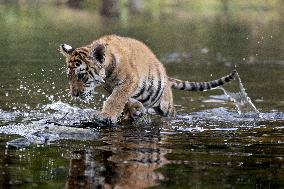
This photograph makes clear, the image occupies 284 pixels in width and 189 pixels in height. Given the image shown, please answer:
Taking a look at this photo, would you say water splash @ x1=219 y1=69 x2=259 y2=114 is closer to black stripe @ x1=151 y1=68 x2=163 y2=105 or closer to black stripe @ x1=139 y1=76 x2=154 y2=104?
black stripe @ x1=151 y1=68 x2=163 y2=105

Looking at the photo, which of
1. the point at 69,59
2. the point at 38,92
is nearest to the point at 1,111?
the point at 69,59

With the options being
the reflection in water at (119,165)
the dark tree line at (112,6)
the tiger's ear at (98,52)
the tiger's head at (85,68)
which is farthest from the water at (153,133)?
the dark tree line at (112,6)

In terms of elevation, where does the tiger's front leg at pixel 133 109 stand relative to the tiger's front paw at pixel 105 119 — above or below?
above

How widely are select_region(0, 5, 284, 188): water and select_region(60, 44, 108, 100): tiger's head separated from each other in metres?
0.41

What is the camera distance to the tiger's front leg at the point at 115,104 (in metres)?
9.14

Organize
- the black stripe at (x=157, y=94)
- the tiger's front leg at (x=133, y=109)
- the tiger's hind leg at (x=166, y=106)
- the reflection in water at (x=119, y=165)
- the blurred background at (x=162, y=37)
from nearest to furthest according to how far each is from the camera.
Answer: the reflection in water at (x=119, y=165) < the tiger's front leg at (x=133, y=109) < the black stripe at (x=157, y=94) < the tiger's hind leg at (x=166, y=106) < the blurred background at (x=162, y=37)

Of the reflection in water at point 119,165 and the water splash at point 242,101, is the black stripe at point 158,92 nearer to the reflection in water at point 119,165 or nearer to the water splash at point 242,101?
the water splash at point 242,101

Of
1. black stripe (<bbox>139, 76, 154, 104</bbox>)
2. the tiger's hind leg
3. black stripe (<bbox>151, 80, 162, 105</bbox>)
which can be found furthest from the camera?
the tiger's hind leg

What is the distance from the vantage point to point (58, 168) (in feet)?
20.9

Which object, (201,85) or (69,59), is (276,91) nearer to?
(201,85)

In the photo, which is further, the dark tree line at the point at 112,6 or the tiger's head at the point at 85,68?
the dark tree line at the point at 112,6

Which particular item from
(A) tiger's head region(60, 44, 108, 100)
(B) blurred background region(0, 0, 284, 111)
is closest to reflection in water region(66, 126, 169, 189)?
(A) tiger's head region(60, 44, 108, 100)

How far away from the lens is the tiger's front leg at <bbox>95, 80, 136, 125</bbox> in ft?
30.0

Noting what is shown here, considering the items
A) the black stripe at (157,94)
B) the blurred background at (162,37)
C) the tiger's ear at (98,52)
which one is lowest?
the black stripe at (157,94)
